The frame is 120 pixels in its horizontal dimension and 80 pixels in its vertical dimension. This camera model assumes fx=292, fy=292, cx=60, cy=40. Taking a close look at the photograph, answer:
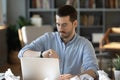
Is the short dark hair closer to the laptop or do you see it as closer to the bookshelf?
the laptop

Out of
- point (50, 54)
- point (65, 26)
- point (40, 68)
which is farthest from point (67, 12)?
point (40, 68)

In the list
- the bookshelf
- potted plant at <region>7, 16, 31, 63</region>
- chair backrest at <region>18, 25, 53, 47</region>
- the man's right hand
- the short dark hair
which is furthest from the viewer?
the bookshelf

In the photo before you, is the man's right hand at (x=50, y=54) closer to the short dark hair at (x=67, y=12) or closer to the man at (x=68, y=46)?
the man at (x=68, y=46)

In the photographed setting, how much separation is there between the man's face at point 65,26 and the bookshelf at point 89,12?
388cm

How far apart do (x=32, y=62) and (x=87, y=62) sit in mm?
533

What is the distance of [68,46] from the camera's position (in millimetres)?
2404

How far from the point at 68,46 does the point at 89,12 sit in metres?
4.17

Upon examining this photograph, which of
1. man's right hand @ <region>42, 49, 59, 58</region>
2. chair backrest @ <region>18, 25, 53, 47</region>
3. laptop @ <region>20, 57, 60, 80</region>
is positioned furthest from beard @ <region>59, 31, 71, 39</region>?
chair backrest @ <region>18, 25, 53, 47</region>

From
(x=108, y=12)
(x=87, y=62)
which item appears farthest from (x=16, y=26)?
(x=87, y=62)

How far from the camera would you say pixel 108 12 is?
21.0ft

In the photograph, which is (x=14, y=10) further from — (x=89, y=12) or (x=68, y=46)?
(x=68, y=46)

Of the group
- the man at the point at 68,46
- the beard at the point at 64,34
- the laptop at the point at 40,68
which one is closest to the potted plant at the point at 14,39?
the man at the point at 68,46

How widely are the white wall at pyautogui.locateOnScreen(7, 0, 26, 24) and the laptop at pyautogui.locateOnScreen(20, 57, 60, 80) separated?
456cm

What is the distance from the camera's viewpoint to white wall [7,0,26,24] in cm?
627
